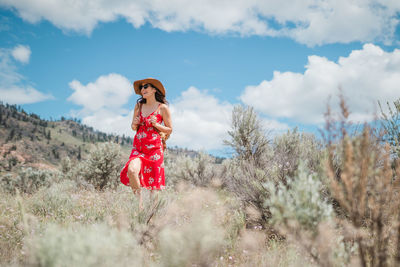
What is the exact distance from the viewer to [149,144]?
412 cm

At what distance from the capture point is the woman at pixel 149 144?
13.2 feet

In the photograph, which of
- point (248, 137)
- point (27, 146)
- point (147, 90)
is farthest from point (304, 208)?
point (27, 146)

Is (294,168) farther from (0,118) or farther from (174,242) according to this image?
(0,118)

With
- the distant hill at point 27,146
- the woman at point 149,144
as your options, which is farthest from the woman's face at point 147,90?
the distant hill at point 27,146

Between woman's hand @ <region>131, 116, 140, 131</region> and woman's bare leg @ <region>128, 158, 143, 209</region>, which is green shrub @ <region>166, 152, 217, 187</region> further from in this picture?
woman's bare leg @ <region>128, 158, 143, 209</region>

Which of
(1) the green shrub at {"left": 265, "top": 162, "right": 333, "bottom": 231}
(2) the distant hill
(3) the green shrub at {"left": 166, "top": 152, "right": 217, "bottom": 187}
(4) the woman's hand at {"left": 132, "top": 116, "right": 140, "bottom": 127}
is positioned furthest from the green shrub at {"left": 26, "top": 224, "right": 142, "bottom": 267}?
(2) the distant hill

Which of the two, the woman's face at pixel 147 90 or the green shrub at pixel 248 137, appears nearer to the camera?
the woman's face at pixel 147 90

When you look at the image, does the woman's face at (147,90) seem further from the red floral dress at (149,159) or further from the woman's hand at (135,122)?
the red floral dress at (149,159)

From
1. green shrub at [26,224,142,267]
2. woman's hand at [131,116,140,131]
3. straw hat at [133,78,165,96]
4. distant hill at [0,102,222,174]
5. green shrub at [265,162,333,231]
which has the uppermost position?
distant hill at [0,102,222,174]

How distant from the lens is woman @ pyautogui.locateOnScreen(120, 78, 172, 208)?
4.03 m

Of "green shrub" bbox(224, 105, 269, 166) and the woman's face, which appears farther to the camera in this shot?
"green shrub" bbox(224, 105, 269, 166)

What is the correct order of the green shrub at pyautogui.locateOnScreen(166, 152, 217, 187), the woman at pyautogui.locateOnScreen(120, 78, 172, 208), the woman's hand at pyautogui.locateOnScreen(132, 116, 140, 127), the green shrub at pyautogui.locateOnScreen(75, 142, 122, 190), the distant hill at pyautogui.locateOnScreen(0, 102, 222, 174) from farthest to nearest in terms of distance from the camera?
the distant hill at pyautogui.locateOnScreen(0, 102, 222, 174) → the green shrub at pyautogui.locateOnScreen(166, 152, 217, 187) → the green shrub at pyautogui.locateOnScreen(75, 142, 122, 190) → the woman's hand at pyautogui.locateOnScreen(132, 116, 140, 127) → the woman at pyautogui.locateOnScreen(120, 78, 172, 208)

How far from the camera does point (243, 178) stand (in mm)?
4398

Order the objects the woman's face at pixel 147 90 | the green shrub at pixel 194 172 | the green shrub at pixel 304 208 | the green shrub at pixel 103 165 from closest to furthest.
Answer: the green shrub at pixel 304 208 → the woman's face at pixel 147 90 → the green shrub at pixel 103 165 → the green shrub at pixel 194 172
